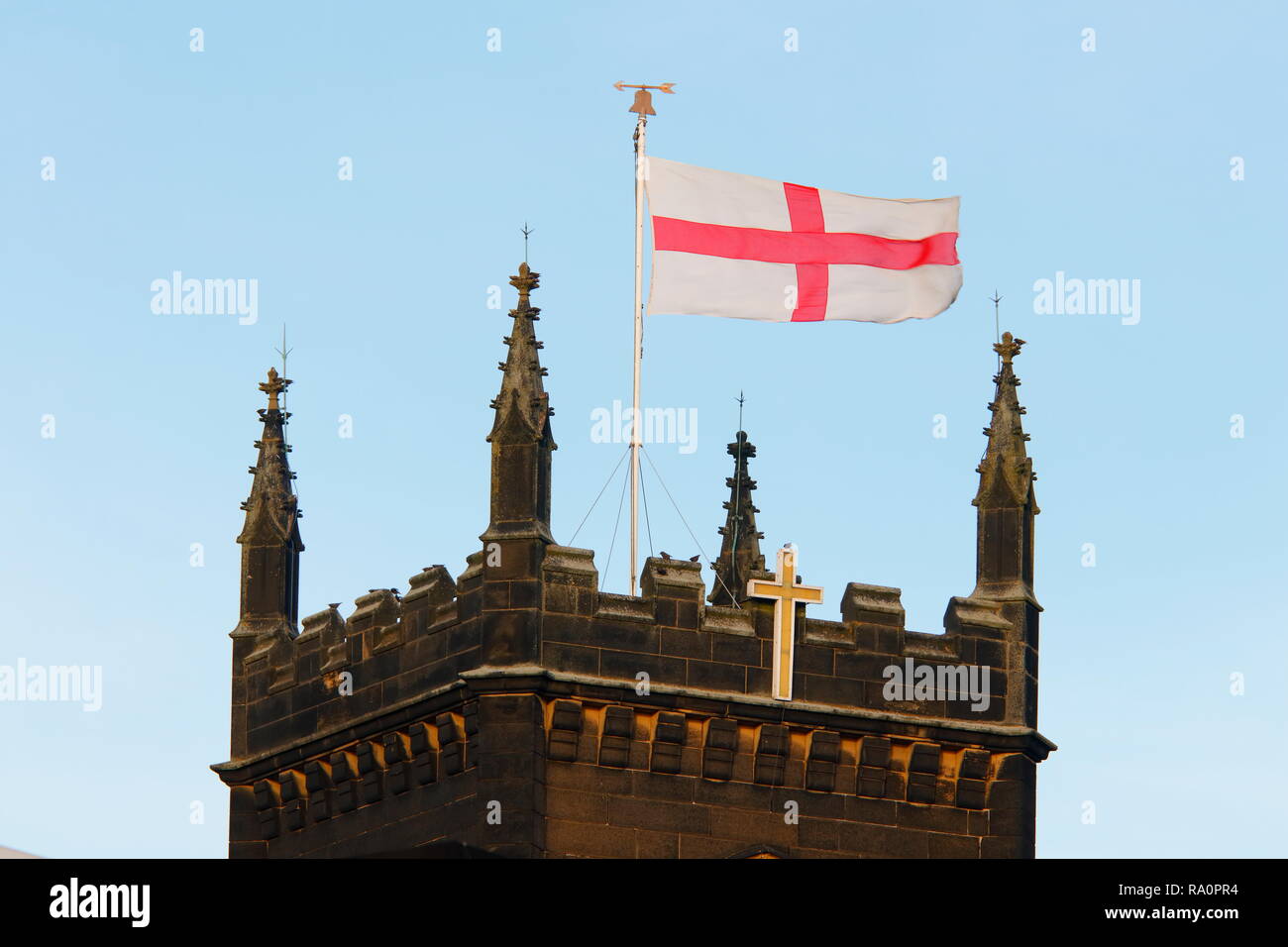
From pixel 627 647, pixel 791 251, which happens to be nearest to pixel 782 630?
pixel 627 647

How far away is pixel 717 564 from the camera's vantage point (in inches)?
2835

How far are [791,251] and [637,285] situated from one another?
259cm

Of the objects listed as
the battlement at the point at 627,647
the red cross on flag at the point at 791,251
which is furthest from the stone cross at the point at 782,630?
the red cross on flag at the point at 791,251

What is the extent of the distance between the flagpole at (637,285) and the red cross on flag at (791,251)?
25cm

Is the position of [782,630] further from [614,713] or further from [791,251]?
[791,251]

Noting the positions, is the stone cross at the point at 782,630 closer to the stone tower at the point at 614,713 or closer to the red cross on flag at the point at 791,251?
the stone tower at the point at 614,713

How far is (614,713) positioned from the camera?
64750 mm

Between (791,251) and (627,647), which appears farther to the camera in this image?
(791,251)

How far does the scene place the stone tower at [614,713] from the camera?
2534 inches

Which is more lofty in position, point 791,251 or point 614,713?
point 791,251

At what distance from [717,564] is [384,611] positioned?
7.43 meters

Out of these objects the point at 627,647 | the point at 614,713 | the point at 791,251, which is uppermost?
the point at 791,251
